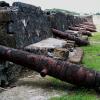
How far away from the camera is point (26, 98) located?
6.16m

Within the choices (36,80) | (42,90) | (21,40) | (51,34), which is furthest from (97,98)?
(51,34)

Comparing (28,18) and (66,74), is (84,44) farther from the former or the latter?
(66,74)

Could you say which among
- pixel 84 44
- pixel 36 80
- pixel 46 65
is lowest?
pixel 84 44

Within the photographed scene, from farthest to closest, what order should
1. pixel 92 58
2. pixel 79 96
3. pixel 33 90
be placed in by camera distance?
1. pixel 92 58
2. pixel 33 90
3. pixel 79 96

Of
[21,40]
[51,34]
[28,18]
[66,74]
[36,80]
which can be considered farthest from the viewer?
[51,34]

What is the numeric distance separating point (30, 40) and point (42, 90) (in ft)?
10.8

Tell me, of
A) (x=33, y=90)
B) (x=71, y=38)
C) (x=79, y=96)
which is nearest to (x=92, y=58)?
(x=71, y=38)

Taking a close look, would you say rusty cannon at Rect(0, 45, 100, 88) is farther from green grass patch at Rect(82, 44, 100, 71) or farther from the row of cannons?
green grass patch at Rect(82, 44, 100, 71)

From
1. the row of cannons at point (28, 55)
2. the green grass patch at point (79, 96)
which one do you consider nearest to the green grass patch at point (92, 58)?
the row of cannons at point (28, 55)

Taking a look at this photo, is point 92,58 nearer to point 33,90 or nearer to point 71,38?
point 71,38

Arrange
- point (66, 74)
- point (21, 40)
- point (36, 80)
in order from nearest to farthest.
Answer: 1. point (66, 74)
2. point (36, 80)
3. point (21, 40)

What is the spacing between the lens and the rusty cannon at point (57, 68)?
641 centimetres

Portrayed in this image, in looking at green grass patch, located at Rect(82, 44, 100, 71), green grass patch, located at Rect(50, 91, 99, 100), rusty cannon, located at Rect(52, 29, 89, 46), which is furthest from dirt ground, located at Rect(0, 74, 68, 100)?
rusty cannon, located at Rect(52, 29, 89, 46)

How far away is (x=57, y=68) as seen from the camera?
21.8 ft
